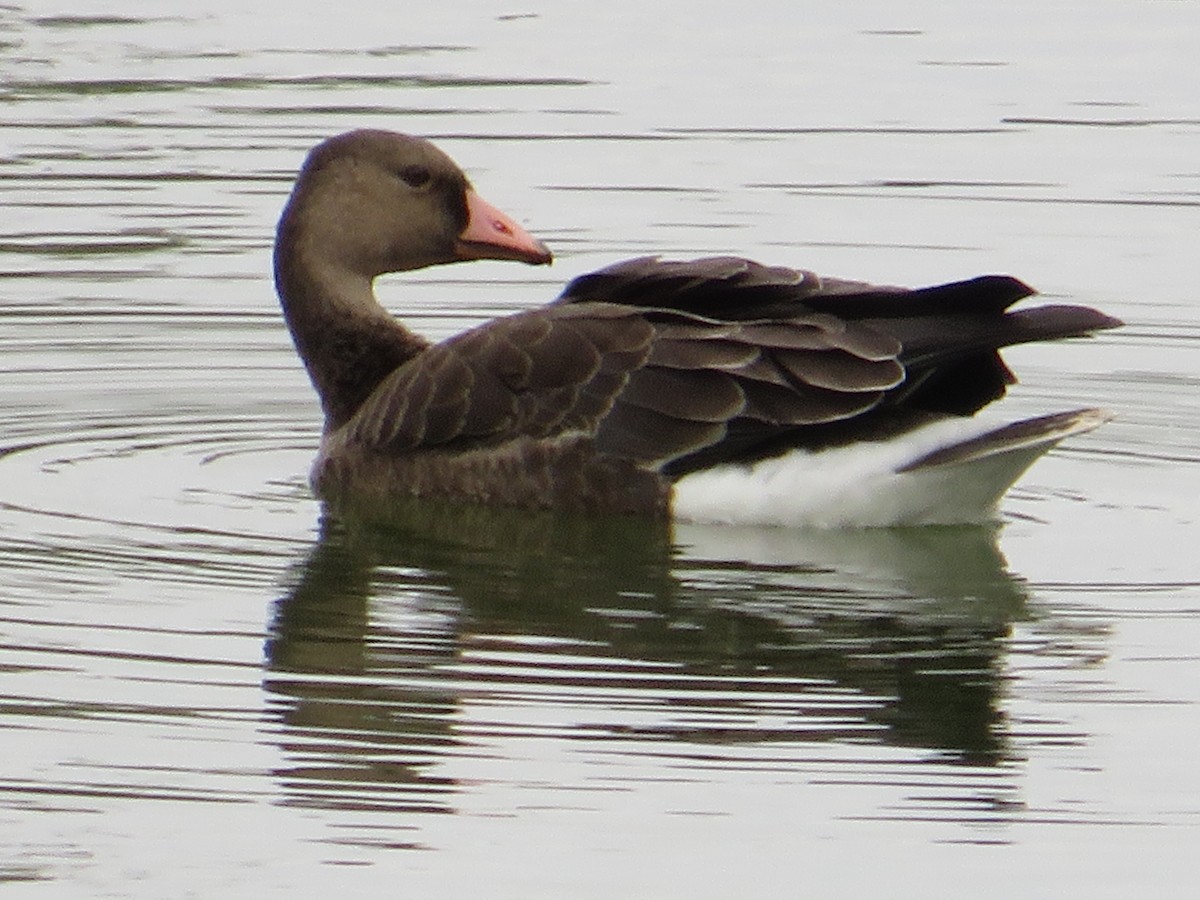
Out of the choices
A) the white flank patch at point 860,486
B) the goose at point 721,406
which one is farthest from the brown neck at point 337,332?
the white flank patch at point 860,486

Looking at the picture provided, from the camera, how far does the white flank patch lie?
9.20 metres

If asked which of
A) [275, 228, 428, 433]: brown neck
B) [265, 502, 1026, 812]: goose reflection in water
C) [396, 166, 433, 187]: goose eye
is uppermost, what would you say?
[396, 166, 433, 187]: goose eye

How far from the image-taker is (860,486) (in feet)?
30.6

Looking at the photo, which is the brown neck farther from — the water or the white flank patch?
the white flank patch

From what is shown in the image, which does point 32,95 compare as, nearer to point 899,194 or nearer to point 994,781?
point 899,194

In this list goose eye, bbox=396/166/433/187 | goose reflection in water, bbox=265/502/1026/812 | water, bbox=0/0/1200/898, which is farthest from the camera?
goose eye, bbox=396/166/433/187

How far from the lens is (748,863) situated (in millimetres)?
6336

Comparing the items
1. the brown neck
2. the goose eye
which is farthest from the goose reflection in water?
the goose eye

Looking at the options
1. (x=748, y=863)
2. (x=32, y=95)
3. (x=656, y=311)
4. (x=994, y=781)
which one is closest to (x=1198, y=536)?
(x=656, y=311)

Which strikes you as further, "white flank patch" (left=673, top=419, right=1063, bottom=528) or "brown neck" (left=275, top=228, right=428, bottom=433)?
"brown neck" (left=275, top=228, right=428, bottom=433)

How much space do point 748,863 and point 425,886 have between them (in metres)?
0.66

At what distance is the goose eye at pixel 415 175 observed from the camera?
1066cm

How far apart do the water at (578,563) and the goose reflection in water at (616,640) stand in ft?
0.06

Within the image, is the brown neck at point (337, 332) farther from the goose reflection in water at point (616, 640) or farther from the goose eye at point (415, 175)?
the goose reflection in water at point (616, 640)
